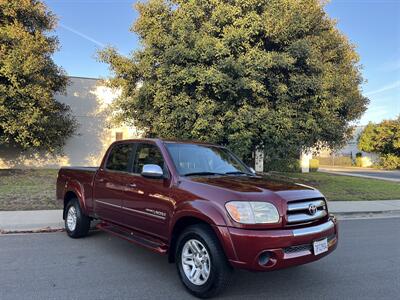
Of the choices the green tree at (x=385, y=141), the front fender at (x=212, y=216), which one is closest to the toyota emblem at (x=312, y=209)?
the front fender at (x=212, y=216)

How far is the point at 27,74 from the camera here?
1535cm

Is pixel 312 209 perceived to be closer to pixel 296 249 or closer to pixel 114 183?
pixel 296 249

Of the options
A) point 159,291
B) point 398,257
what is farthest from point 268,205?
point 398,257

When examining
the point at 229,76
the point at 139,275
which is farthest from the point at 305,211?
the point at 229,76

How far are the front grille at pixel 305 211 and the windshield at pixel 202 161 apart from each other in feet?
4.40

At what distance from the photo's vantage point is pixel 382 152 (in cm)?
4394

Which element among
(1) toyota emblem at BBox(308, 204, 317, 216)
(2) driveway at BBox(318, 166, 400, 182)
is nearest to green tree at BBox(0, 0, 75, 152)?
(1) toyota emblem at BBox(308, 204, 317, 216)

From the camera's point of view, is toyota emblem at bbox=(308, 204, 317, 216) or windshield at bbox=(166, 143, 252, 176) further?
windshield at bbox=(166, 143, 252, 176)

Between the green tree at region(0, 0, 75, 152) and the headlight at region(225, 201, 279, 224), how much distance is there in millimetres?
13136

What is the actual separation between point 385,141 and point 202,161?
42.0m

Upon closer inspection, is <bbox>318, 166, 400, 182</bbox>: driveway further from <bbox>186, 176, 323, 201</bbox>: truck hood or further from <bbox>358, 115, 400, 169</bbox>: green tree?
<bbox>186, 176, 323, 201</bbox>: truck hood

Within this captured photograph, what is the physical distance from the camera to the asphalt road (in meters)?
4.64

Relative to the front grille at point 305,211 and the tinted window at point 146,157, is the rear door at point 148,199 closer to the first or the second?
the tinted window at point 146,157

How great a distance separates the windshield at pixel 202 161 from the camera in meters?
5.43
